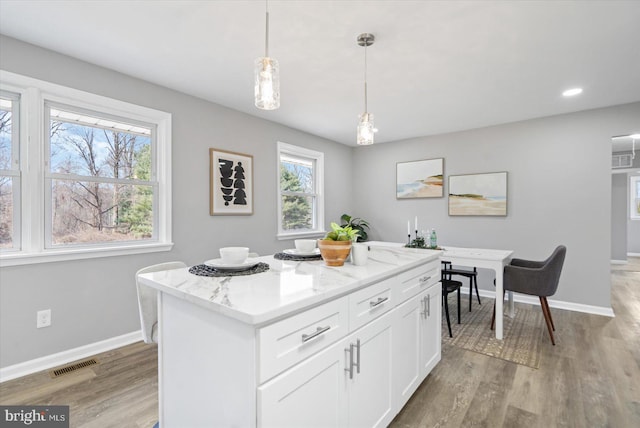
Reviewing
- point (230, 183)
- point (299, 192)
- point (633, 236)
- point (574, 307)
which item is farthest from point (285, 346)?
A: point (633, 236)

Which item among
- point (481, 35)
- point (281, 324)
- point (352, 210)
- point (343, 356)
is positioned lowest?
point (343, 356)

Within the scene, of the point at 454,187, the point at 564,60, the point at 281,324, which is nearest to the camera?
the point at 281,324

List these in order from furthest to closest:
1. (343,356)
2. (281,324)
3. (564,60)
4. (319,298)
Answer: (564,60) → (343,356) → (319,298) → (281,324)

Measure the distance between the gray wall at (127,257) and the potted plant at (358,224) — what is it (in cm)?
159

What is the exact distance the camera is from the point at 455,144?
460 centimetres

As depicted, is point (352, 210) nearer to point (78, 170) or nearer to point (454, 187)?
point (454, 187)

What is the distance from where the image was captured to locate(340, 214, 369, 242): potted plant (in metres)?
5.32

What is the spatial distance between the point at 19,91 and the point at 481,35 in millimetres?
3383

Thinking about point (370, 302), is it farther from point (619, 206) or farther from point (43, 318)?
point (619, 206)

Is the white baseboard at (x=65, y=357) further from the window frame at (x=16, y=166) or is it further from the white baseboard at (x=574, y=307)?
the white baseboard at (x=574, y=307)

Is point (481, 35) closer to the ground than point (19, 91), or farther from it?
farther from it

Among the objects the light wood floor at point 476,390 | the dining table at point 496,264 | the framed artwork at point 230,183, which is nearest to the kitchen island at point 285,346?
the light wood floor at point 476,390

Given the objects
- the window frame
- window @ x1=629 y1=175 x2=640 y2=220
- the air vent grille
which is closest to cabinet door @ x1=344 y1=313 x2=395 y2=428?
the window frame

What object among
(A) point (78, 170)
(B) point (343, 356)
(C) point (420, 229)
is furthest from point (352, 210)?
(B) point (343, 356)
